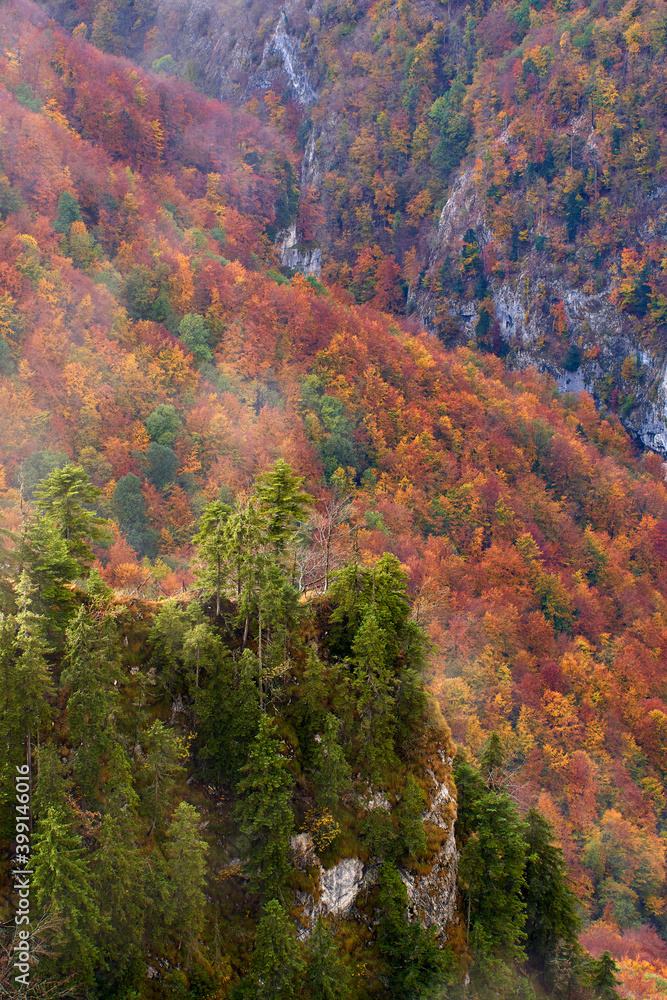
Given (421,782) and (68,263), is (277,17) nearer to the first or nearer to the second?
(68,263)

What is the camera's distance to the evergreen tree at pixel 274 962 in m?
19.4

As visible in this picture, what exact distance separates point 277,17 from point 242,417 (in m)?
113

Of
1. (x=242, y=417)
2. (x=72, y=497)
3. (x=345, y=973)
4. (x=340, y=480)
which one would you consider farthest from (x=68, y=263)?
(x=345, y=973)

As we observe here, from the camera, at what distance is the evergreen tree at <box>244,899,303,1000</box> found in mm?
19359

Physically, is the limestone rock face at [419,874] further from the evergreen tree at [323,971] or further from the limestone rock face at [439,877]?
the evergreen tree at [323,971]

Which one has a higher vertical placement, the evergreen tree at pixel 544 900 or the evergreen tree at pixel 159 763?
the evergreen tree at pixel 544 900

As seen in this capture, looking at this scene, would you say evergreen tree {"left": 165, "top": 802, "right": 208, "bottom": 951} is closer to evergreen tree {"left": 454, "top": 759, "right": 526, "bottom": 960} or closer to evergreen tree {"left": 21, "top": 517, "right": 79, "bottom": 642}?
evergreen tree {"left": 21, "top": 517, "right": 79, "bottom": 642}

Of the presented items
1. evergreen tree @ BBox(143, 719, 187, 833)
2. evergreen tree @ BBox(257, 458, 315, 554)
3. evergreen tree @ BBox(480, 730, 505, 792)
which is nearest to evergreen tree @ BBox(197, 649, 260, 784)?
evergreen tree @ BBox(143, 719, 187, 833)

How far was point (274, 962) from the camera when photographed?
19.3m

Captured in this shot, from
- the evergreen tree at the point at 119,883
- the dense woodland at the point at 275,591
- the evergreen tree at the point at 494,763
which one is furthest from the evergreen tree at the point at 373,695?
the evergreen tree at the point at 119,883
